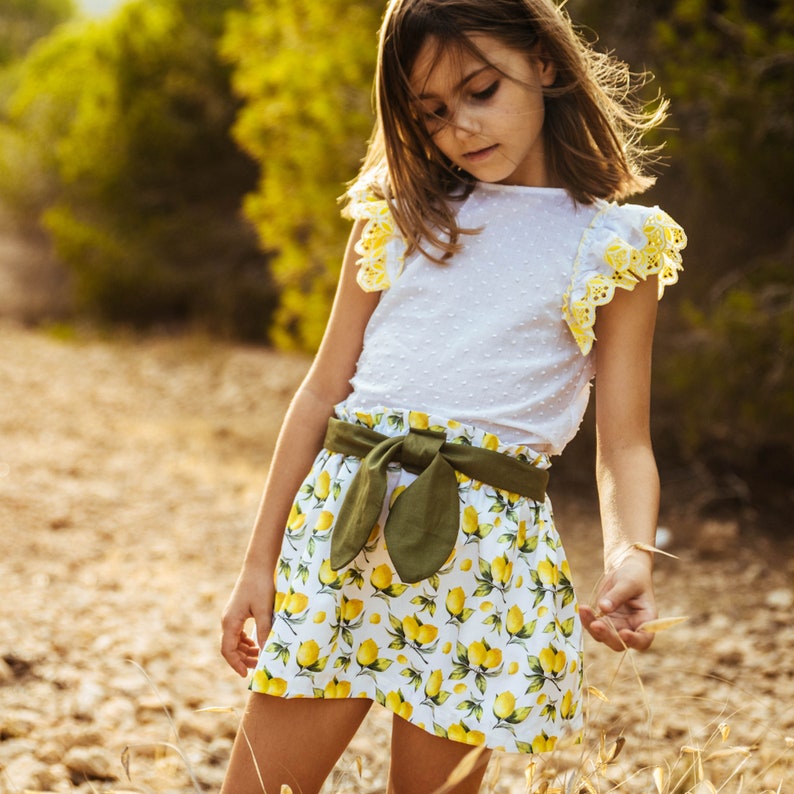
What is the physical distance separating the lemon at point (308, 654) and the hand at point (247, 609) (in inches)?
4.4

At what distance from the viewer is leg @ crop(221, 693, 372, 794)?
1.43 metres

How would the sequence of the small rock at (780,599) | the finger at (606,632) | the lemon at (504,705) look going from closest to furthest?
1. the finger at (606,632)
2. the lemon at (504,705)
3. the small rock at (780,599)

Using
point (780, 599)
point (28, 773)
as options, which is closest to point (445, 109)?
point (28, 773)

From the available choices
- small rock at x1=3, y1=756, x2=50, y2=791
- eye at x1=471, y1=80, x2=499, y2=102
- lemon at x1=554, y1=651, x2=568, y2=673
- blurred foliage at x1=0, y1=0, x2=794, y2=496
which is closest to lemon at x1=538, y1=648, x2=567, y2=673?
lemon at x1=554, y1=651, x2=568, y2=673

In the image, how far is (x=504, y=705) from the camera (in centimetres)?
139

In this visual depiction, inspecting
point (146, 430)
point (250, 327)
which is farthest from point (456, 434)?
point (250, 327)

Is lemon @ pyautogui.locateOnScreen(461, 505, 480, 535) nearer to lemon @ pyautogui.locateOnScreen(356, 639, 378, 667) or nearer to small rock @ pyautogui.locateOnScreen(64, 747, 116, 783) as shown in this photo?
lemon @ pyautogui.locateOnScreen(356, 639, 378, 667)

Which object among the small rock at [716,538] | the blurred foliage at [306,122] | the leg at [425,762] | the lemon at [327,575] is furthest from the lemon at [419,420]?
the blurred foliage at [306,122]

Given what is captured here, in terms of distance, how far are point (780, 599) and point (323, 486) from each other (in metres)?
2.86

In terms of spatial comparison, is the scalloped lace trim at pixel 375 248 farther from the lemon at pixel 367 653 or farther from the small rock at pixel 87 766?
the small rock at pixel 87 766

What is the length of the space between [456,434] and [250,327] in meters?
9.21

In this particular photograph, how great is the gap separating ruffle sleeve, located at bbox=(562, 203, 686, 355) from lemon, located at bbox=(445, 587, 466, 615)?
0.42m

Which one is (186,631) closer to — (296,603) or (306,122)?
(296,603)

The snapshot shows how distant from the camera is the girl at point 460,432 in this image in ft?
4.64
